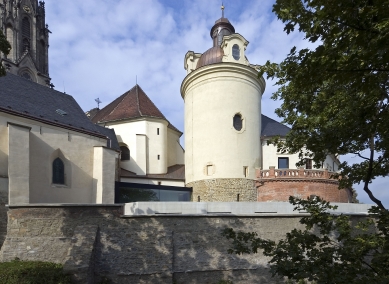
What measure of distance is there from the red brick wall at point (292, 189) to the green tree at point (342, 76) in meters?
14.3

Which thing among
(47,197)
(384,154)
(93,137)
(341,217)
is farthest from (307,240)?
(93,137)

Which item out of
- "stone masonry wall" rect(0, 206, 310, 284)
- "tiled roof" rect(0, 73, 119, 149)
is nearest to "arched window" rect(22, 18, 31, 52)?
"tiled roof" rect(0, 73, 119, 149)

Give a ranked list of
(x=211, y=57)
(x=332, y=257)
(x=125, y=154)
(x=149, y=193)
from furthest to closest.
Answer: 1. (x=125, y=154)
2. (x=211, y=57)
3. (x=149, y=193)
4. (x=332, y=257)

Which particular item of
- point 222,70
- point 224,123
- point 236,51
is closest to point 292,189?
point 224,123

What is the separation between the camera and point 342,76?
3645 mm

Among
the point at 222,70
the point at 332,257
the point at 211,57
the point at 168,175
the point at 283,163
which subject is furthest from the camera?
the point at 168,175

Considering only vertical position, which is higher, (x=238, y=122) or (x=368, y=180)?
(x=238, y=122)

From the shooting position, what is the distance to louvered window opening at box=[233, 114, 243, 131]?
2172 centimetres

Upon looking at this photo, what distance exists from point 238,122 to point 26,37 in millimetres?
Result: 40670

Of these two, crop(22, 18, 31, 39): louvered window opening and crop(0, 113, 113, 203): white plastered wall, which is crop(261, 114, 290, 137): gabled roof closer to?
crop(0, 113, 113, 203): white plastered wall

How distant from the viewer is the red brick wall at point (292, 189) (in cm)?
2098

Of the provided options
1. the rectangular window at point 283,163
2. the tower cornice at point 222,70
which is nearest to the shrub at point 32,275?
the tower cornice at point 222,70

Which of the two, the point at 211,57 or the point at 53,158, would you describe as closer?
the point at 53,158

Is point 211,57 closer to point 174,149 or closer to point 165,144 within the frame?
point 165,144
